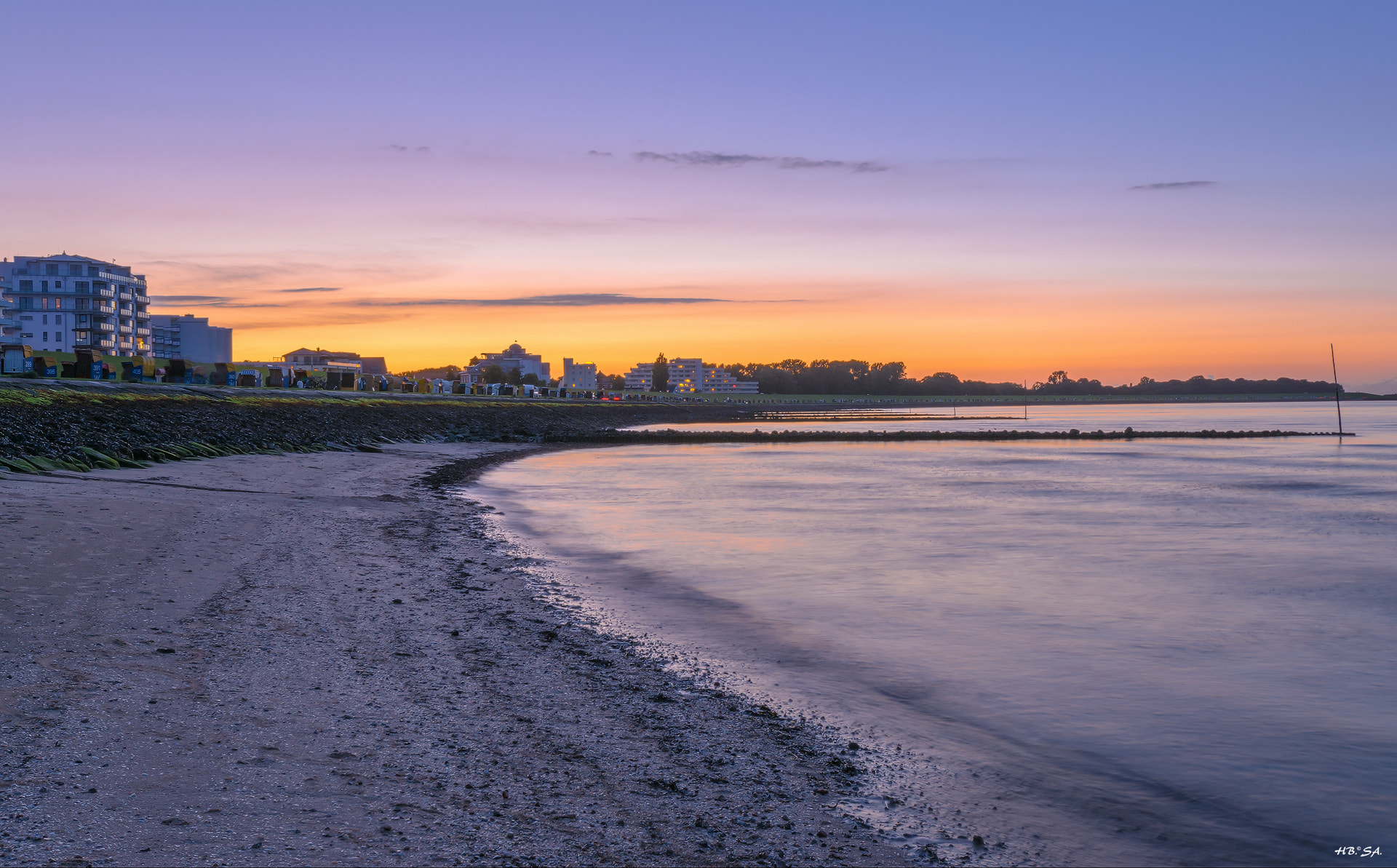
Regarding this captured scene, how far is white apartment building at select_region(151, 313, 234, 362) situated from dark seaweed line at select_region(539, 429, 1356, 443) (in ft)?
373

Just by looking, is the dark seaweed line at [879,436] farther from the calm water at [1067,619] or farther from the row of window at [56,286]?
the row of window at [56,286]

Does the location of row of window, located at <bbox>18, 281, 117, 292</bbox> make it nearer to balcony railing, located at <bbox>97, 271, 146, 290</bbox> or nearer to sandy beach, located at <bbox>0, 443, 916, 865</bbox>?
balcony railing, located at <bbox>97, 271, 146, 290</bbox>

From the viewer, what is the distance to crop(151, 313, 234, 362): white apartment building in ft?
474

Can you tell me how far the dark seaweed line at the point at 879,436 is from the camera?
57719 mm

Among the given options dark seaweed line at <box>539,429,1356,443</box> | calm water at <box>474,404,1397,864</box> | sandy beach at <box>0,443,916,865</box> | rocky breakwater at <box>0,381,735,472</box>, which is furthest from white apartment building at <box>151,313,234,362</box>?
sandy beach at <box>0,443,916,865</box>

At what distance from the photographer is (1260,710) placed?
7.46 m

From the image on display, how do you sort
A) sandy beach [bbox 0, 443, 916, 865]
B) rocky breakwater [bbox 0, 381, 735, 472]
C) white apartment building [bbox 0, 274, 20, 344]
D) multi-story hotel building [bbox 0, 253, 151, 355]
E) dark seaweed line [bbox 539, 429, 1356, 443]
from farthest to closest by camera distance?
multi-story hotel building [bbox 0, 253, 151, 355], white apartment building [bbox 0, 274, 20, 344], dark seaweed line [bbox 539, 429, 1356, 443], rocky breakwater [bbox 0, 381, 735, 472], sandy beach [bbox 0, 443, 916, 865]

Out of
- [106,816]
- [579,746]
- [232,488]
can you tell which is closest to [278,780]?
[106,816]

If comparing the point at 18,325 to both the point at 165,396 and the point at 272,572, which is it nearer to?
the point at 165,396

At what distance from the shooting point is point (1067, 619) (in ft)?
35.6

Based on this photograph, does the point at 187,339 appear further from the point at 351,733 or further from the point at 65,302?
the point at 351,733

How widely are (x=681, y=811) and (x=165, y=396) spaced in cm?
3570

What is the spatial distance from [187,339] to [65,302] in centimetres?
3041

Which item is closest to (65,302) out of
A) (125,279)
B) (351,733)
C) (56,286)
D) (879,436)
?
(56,286)
